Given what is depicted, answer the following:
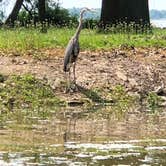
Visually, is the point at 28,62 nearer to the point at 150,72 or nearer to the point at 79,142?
the point at 150,72

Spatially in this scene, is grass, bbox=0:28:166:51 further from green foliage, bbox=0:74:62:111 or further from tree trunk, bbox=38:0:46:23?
tree trunk, bbox=38:0:46:23

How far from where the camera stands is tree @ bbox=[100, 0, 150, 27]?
90.4 ft

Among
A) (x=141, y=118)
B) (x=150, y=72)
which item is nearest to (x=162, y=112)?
(x=141, y=118)

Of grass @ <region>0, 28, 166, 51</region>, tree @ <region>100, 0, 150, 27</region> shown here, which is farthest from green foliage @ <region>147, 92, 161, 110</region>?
tree @ <region>100, 0, 150, 27</region>

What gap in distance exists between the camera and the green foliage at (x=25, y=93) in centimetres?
1434

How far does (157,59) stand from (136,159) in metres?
9.54

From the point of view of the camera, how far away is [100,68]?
56.2ft

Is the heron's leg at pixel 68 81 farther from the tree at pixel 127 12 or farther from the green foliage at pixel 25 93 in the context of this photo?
the tree at pixel 127 12

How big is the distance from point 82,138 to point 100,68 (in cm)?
672

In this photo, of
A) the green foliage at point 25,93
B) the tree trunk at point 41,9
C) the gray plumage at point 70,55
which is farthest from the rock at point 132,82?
the tree trunk at point 41,9

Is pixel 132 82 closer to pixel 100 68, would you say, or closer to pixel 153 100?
pixel 100 68

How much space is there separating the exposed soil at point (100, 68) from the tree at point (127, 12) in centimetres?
851

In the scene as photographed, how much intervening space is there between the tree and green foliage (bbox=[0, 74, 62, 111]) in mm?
11941

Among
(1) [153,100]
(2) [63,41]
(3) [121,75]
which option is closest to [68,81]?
(3) [121,75]
